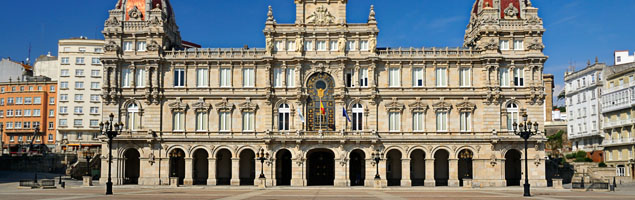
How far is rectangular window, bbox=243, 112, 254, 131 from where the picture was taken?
77938 mm

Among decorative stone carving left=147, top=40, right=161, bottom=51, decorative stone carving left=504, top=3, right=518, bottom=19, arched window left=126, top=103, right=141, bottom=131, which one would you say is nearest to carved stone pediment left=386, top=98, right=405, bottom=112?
decorative stone carving left=504, top=3, right=518, bottom=19

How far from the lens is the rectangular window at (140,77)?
78.3 meters

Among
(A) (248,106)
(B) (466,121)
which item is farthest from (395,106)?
(A) (248,106)

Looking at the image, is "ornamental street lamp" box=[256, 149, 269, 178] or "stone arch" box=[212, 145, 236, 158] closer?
"ornamental street lamp" box=[256, 149, 269, 178]

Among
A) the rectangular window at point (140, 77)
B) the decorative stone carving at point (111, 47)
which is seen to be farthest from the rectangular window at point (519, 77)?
the decorative stone carving at point (111, 47)

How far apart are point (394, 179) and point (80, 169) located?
3924cm

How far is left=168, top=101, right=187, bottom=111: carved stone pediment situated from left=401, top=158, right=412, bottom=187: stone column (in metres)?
25.4

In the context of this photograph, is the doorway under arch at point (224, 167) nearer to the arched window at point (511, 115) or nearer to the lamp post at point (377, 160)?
the lamp post at point (377, 160)

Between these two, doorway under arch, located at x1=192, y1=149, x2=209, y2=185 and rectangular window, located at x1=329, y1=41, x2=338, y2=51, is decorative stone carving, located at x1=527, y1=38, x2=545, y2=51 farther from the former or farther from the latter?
doorway under arch, located at x1=192, y1=149, x2=209, y2=185

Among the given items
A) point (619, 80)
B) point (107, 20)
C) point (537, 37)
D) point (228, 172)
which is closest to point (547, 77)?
point (619, 80)

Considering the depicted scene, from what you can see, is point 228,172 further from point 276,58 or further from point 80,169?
point 80,169

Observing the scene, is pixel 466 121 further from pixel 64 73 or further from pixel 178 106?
pixel 64 73

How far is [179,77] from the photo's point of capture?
78688mm

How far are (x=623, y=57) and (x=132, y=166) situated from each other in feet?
253
